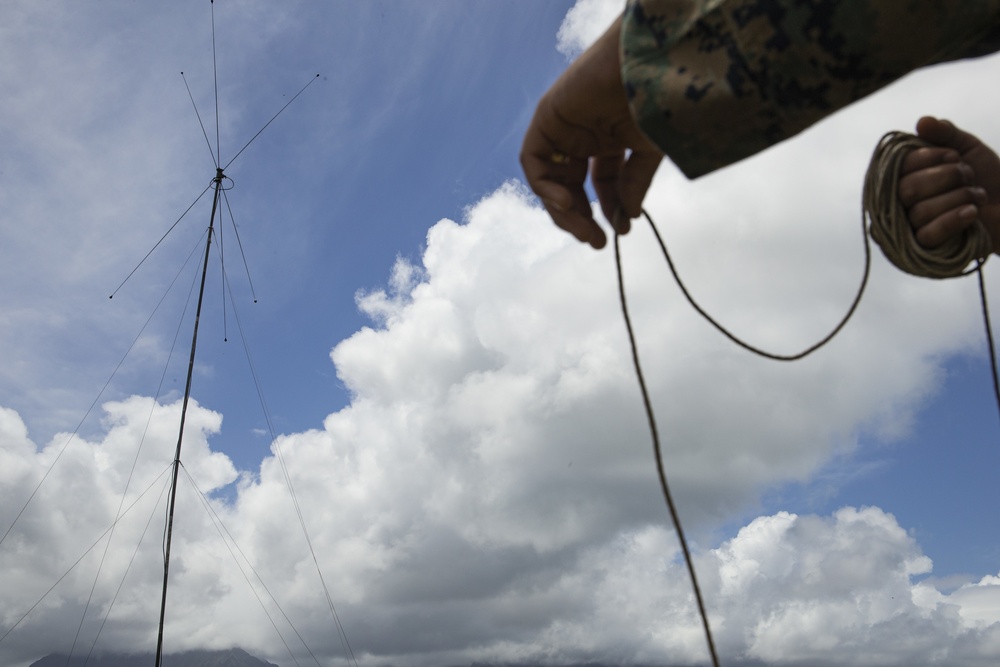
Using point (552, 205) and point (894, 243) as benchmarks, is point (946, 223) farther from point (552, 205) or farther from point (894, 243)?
point (552, 205)

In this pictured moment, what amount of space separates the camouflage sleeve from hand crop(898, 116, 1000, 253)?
23.1 inches

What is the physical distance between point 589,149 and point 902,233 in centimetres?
94

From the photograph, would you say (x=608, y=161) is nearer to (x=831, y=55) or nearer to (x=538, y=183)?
(x=538, y=183)

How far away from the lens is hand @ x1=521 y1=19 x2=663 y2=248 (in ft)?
6.01

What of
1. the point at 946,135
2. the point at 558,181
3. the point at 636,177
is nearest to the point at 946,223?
the point at 946,135

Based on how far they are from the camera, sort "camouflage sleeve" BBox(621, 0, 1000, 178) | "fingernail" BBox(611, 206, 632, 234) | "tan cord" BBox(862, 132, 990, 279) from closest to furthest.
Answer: "camouflage sleeve" BBox(621, 0, 1000, 178), "tan cord" BBox(862, 132, 990, 279), "fingernail" BBox(611, 206, 632, 234)

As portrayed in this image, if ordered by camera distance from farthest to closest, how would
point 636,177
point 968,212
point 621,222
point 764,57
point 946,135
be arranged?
point 621,222
point 636,177
point 946,135
point 968,212
point 764,57

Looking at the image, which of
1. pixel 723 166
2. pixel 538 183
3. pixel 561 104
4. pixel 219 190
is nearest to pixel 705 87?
pixel 723 166

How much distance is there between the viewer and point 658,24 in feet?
4.96

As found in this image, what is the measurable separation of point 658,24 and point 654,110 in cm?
17

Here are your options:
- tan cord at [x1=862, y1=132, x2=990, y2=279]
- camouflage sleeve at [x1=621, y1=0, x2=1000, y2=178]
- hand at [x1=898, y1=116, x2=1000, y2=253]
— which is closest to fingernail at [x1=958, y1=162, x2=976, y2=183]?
hand at [x1=898, y1=116, x2=1000, y2=253]

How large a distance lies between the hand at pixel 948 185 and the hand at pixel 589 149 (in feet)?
2.38

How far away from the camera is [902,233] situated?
7.09 ft

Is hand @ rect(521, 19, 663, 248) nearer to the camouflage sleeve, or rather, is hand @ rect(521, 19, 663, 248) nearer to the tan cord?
the camouflage sleeve
